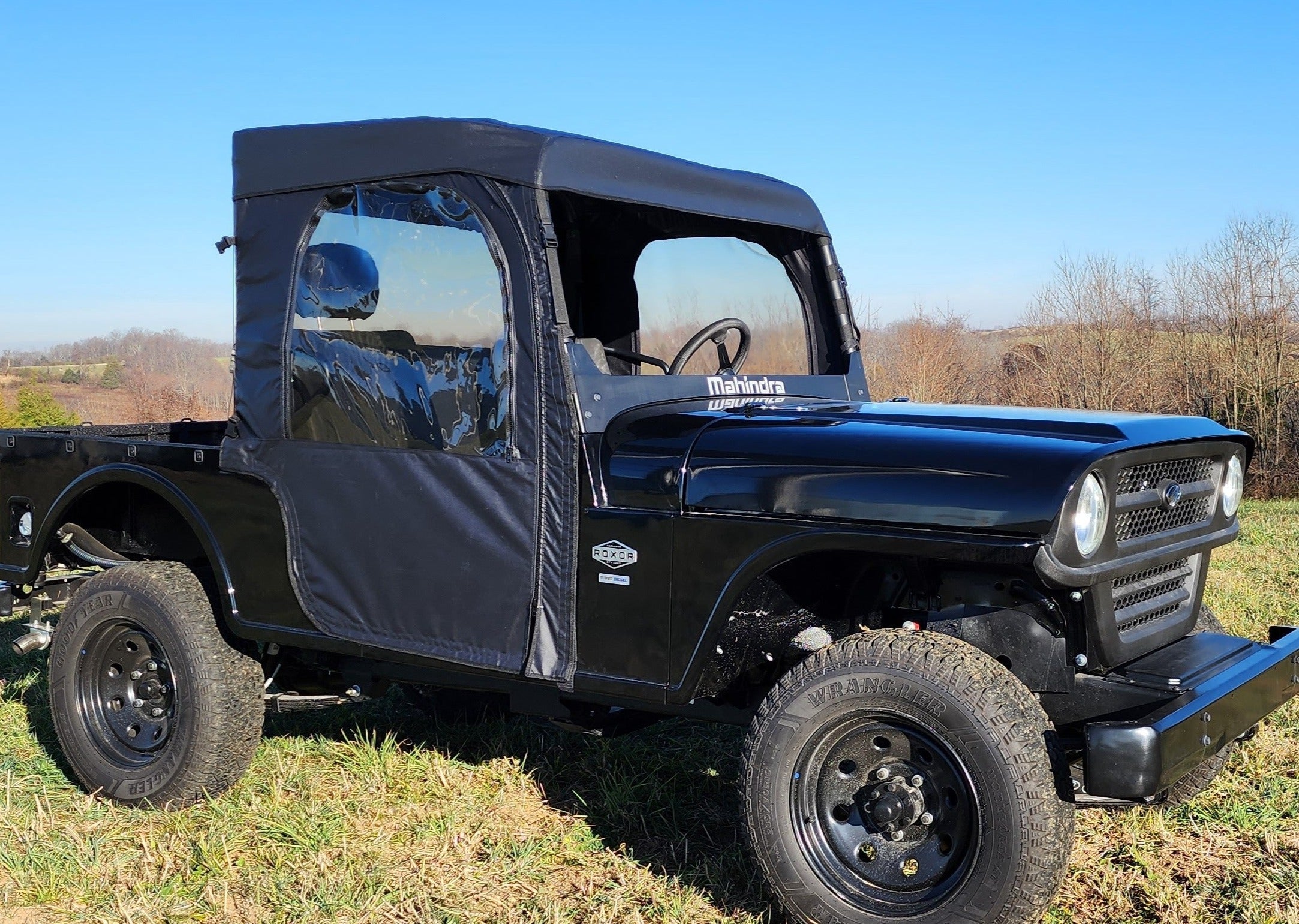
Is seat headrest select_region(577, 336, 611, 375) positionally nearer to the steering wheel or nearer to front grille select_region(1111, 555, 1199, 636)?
the steering wheel

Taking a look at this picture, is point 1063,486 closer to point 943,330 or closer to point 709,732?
point 709,732

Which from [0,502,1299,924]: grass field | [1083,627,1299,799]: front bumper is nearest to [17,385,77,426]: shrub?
[0,502,1299,924]: grass field

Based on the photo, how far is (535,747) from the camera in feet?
15.3

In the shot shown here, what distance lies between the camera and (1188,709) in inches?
109

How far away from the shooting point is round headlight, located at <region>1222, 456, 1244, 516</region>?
11.4 ft

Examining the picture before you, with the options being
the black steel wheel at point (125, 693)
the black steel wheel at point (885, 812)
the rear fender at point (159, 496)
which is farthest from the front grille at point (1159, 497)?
the black steel wheel at point (125, 693)

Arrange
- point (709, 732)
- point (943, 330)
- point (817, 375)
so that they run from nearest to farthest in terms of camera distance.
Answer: point (817, 375) < point (709, 732) < point (943, 330)

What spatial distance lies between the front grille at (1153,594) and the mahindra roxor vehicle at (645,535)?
19 mm

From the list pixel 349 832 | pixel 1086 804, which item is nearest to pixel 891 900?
pixel 1086 804

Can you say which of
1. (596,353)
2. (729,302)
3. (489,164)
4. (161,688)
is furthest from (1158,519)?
(161,688)

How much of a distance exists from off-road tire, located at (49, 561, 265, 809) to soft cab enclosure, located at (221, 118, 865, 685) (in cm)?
54

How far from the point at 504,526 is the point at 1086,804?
67.7 inches

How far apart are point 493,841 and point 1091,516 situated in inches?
84.0

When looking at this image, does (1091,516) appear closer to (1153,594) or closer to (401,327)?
(1153,594)
